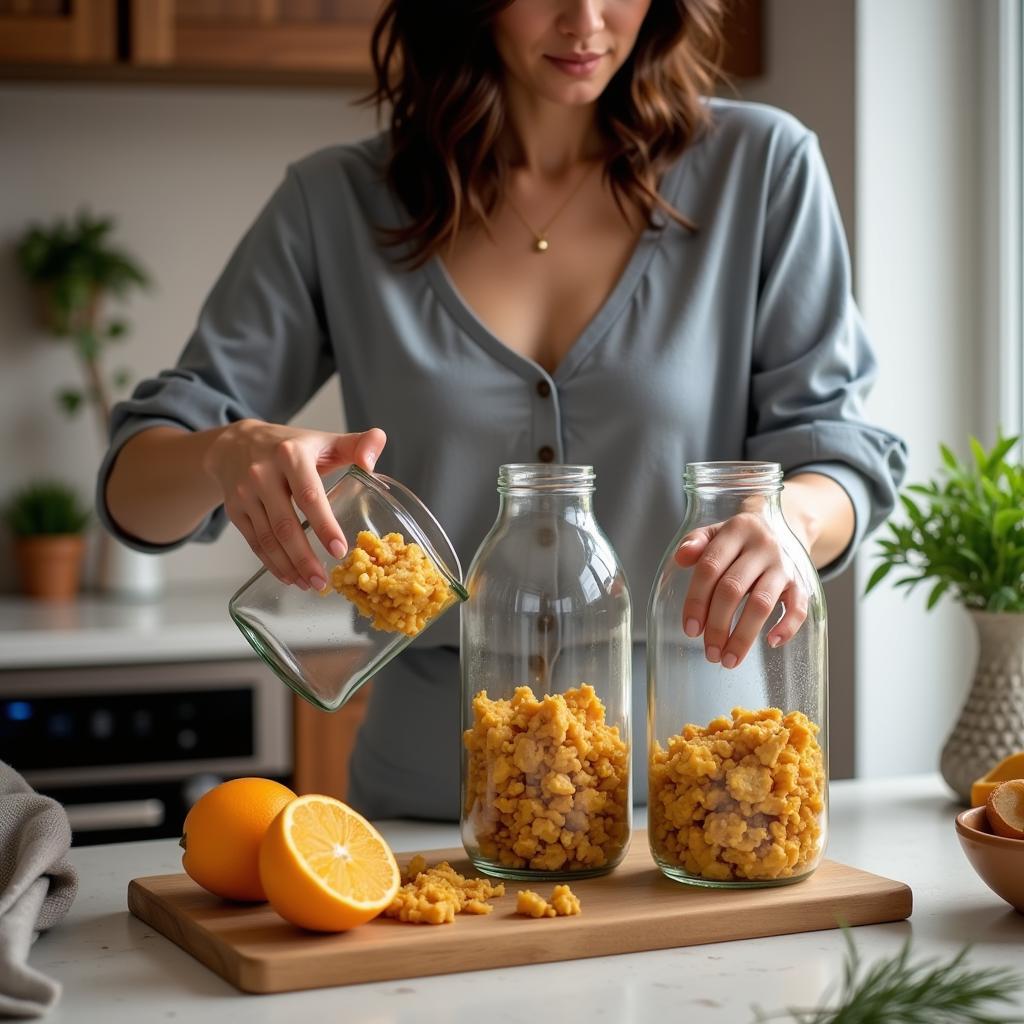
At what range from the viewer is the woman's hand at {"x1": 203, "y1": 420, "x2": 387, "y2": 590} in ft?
3.25

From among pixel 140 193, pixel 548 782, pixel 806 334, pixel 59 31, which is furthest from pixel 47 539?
pixel 548 782

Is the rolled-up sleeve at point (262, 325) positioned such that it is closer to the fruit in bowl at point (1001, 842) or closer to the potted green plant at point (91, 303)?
the fruit in bowl at point (1001, 842)

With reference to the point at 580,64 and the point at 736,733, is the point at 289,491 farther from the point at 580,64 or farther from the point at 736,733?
the point at 580,64

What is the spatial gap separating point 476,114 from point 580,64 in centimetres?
17

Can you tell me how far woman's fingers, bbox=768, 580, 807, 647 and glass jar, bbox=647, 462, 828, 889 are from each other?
0.02 meters

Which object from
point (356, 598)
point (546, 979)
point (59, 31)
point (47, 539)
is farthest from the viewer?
point (47, 539)

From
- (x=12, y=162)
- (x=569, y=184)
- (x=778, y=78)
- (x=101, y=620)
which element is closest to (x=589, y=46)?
(x=569, y=184)

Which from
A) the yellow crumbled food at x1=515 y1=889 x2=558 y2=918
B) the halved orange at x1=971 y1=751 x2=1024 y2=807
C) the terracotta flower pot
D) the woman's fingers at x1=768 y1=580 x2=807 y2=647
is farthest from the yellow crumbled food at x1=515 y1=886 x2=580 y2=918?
the terracotta flower pot

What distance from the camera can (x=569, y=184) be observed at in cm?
155

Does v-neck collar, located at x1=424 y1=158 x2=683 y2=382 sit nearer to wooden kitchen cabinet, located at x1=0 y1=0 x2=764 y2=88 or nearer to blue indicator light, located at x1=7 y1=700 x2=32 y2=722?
wooden kitchen cabinet, located at x1=0 y1=0 x2=764 y2=88

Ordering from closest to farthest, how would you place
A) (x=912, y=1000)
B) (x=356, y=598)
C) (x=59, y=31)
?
(x=912, y=1000) < (x=356, y=598) < (x=59, y=31)

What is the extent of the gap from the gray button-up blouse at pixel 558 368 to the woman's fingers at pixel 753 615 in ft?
1.33

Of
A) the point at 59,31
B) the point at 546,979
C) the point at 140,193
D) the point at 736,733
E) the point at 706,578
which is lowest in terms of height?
the point at 546,979

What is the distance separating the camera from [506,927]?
36.4 inches
